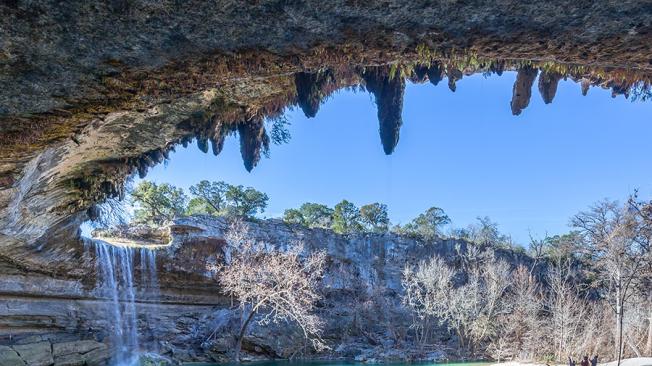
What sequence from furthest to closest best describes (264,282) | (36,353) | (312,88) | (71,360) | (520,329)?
(520,329)
(264,282)
(71,360)
(36,353)
(312,88)

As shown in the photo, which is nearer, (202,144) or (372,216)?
(202,144)

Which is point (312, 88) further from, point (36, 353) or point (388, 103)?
point (36, 353)

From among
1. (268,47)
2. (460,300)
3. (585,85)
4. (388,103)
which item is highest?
(585,85)

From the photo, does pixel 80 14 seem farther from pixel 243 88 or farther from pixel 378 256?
pixel 378 256

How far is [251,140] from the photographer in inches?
269

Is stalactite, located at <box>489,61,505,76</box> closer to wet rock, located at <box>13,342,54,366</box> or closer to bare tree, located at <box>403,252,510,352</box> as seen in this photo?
wet rock, located at <box>13,342,54,366</box>

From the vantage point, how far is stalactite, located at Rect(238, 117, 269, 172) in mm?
6738

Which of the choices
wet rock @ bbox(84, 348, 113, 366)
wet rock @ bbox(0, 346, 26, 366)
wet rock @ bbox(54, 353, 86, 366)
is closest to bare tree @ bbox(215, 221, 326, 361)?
wet rock @ bbox(84, 348, 113, 366)

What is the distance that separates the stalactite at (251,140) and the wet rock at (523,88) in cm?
346

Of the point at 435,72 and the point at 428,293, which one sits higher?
the point at 435,72

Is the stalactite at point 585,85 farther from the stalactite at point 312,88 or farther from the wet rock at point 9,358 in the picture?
the wet rock at point 9,358

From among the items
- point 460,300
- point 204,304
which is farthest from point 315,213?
point 204,304

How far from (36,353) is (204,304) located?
28.9 ft

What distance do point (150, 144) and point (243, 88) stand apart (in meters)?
2.38
